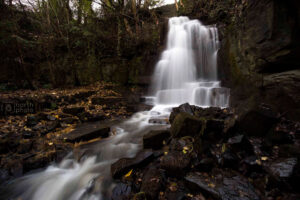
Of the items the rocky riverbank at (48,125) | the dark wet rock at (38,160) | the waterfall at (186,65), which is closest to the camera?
the dark wet rock at (38,160)

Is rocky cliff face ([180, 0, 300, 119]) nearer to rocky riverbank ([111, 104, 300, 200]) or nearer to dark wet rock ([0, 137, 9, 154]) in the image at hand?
rocky riverbank ([111, 104, 300, 200])

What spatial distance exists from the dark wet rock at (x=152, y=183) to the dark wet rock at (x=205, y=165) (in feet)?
2.32

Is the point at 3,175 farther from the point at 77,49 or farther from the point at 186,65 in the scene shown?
the point at 77,49

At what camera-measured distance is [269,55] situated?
141 inches

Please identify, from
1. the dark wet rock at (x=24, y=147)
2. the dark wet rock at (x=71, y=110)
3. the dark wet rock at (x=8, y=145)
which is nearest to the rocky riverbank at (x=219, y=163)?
the dark wet rock at (x=24, y=147)

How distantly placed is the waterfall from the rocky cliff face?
2.75 meters

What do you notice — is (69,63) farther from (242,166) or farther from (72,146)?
(242,166)

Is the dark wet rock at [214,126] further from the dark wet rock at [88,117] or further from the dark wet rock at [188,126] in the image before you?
the dark wet rock at [88,117]

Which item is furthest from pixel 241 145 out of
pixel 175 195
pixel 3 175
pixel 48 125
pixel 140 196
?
pixel 48 125

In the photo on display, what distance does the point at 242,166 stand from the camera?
7.91 feet

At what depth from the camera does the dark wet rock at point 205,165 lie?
2.52 metres

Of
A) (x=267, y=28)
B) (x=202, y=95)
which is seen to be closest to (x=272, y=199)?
(x=267, y=28)

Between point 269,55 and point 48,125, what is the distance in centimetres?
705

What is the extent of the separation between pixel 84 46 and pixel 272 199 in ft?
39.6
